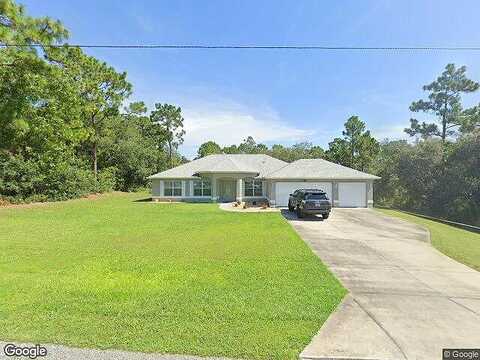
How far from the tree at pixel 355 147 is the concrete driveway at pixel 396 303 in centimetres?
3239

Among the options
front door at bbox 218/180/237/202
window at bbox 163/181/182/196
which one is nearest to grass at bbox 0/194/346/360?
window at bbox 163/181/182/196

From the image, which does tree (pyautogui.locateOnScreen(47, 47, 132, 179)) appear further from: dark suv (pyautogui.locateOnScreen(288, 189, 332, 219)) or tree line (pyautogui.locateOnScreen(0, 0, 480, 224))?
dark suv (pyautogui.locateOnScreen(288, 189, 332, 219))

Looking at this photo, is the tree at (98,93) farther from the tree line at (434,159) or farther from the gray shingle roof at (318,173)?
the tree line at (434,159)

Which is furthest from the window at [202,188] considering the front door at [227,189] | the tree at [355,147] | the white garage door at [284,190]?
the tree at [355,147]

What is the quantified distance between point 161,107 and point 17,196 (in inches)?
1424

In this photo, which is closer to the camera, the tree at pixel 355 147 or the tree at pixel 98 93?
the tree at pixel 98 93

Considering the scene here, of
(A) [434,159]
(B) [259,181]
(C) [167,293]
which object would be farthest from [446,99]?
(C) [167,293]

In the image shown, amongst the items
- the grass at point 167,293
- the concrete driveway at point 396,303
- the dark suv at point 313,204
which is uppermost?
the dark suv at point 313,204

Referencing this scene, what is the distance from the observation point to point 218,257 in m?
9.05

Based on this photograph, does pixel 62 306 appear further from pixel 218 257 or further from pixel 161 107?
pixel 161 107

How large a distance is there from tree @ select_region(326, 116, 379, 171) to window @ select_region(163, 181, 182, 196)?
1002 inches

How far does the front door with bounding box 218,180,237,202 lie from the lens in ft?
99.8

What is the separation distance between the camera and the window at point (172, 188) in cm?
2959

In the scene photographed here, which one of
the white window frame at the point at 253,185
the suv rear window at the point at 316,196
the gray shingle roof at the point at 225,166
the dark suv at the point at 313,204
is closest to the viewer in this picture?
the dark suv at the point at 313,204
